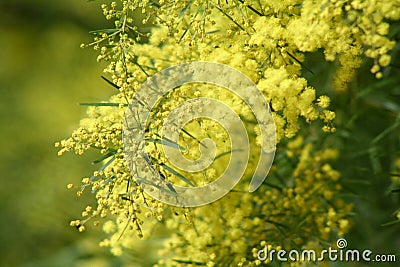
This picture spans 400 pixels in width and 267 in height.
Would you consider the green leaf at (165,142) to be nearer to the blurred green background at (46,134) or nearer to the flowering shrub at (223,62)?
the flowering shrub at (223,62)

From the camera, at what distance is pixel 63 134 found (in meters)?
1.77

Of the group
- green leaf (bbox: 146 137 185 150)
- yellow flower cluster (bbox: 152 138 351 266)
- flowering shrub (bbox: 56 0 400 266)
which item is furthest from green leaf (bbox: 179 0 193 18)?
yellow flower cluster (bbox: 152 138 351 266)

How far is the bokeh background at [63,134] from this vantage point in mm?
1255

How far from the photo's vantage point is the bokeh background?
1.25 m

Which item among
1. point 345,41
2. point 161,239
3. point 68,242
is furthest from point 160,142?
point 68,242

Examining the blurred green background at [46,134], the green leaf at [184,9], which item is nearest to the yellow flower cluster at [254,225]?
the green leaf at [184,9]

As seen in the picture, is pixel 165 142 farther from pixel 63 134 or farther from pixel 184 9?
pixel 63 134

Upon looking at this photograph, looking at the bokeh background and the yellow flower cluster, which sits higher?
the bokeh background

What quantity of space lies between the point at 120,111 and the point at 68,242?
118cm

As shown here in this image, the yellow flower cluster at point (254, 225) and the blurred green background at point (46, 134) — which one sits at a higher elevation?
the blurred green background at point (46, 134)

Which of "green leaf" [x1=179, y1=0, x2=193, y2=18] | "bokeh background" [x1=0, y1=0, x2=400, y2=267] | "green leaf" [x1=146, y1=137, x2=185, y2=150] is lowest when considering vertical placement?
"green leaf" [x1=146, y1=137, x2=185, y2=150]

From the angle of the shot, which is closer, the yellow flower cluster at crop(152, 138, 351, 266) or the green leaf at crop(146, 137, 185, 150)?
the green leaf at crop(146, 137, 185, 150)

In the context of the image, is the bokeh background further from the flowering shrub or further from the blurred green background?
the flowering shrub

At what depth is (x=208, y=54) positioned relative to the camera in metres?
0.80
